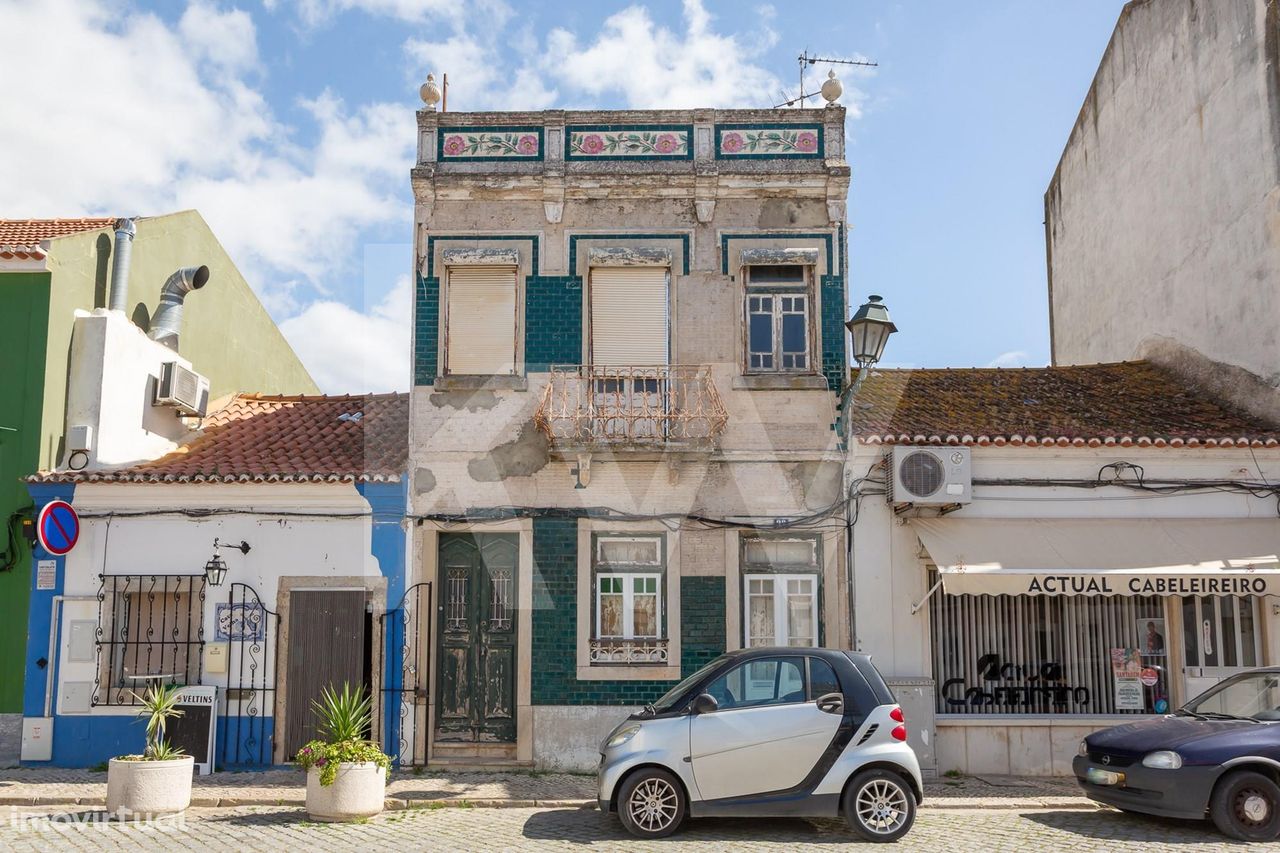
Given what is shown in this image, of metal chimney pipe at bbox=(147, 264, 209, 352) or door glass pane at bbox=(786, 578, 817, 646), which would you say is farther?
metal chimney pipe at bbox=(147, 264, 209, 352)

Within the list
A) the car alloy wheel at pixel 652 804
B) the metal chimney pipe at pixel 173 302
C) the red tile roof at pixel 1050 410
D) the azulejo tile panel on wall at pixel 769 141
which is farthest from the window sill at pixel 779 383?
the metal chimney pipe at pixel 173 302

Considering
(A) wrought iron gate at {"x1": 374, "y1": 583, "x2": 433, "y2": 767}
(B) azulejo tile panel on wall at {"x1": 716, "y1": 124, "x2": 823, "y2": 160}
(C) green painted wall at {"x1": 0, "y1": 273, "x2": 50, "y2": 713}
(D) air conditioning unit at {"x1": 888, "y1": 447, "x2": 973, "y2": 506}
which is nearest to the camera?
(D) air conditioning unit at {"x1": 888, "y1": 447, "x2": 973, "y2": 506}

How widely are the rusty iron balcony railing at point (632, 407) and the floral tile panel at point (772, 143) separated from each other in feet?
9.49

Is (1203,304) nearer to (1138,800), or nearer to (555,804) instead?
(1138,800)

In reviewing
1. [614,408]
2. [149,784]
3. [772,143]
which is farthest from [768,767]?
[772,143]

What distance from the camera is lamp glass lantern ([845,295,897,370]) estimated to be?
12.0 meters

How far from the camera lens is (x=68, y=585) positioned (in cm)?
1337

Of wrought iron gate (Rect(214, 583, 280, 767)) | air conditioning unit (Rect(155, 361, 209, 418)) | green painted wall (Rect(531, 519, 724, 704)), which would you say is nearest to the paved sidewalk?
wrought iron gate (Rect(214, 583, 280, 767))

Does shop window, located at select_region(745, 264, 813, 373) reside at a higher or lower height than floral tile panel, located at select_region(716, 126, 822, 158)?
lower

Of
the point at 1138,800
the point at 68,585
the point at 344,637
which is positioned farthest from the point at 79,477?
the point at 1138,800

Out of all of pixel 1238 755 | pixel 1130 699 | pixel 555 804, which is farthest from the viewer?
pixel 1130 699

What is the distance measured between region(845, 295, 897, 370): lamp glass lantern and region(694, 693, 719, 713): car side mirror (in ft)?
14.4

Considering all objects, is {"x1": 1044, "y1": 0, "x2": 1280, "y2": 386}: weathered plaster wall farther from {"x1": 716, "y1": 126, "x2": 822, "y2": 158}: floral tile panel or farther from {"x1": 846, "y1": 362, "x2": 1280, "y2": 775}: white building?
{"x1": 716, "y1": 126, "x2": 822, "y2": 158}: floral tile panel

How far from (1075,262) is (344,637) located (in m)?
14.8
